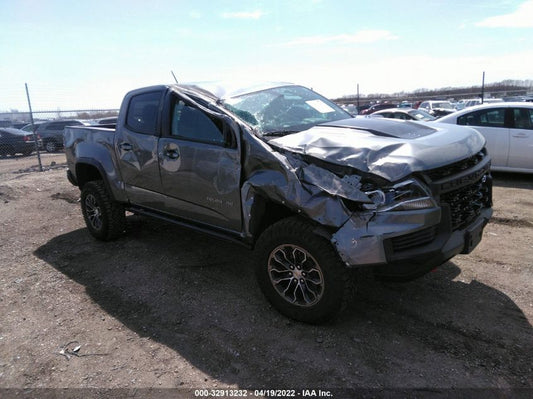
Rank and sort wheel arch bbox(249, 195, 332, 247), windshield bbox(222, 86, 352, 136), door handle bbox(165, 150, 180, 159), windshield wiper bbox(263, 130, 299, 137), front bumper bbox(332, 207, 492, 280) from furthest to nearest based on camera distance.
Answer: door handle bbox(165, 150, 180, 159), windshield bbox(222, 86, 352, 136), windshield wiper bbox(263, 130, 299, 137), wheel arch bbox(249, 195, 332, 247), front bumper bbox(332, 207, 492, 280)

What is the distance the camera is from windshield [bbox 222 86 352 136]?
142 inches

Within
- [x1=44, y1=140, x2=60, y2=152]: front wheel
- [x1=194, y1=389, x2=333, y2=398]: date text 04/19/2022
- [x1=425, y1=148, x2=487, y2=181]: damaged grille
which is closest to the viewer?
[x1=194, y1=389, x2=333, y2=398]: date text 04/19/2022

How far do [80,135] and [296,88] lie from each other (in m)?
2.95

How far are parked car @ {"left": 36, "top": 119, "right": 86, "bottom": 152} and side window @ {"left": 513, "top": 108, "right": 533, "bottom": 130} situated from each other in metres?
17.8

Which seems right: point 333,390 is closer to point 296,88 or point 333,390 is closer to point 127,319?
point 127,319

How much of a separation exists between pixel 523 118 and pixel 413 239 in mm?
6573

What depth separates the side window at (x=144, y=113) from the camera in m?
4.33

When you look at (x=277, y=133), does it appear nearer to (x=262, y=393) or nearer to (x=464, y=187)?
(x=464, y=187)

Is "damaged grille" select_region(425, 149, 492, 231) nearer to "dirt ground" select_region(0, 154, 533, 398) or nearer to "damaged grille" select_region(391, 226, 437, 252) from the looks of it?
"damaged grille" select_region(391, 226, 437, 252)

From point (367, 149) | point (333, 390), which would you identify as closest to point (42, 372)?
point (333, 390)

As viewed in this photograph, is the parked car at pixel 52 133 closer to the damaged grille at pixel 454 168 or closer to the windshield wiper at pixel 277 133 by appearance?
the windshield wiper at pixel 277 133

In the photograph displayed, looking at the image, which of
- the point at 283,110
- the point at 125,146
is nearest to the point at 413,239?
the point at 283,110

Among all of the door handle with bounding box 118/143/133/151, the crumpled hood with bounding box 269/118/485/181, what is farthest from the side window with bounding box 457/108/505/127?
the door handle with bounding box 118/143/133/151

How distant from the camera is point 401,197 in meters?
2.70
